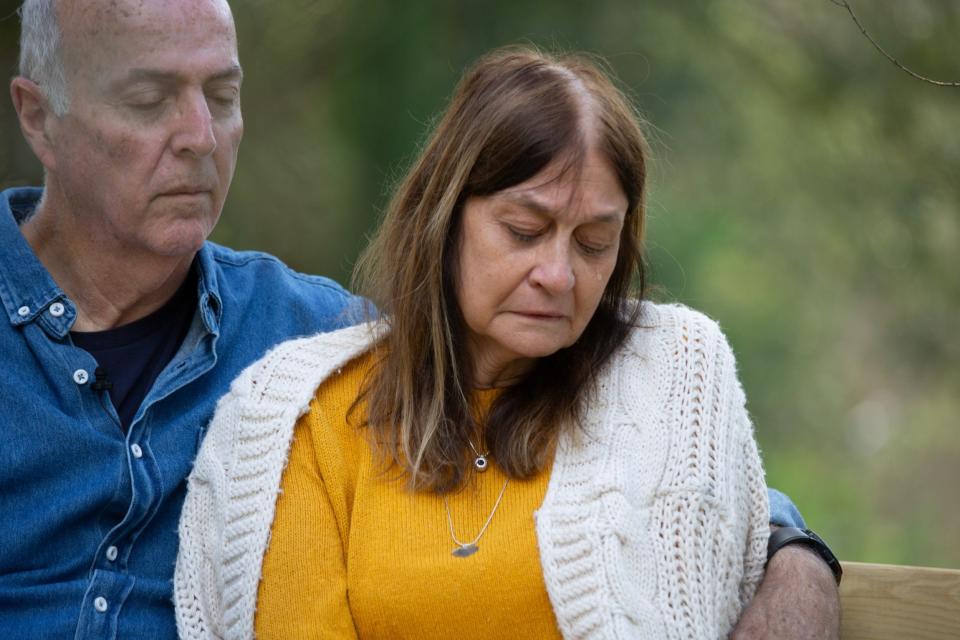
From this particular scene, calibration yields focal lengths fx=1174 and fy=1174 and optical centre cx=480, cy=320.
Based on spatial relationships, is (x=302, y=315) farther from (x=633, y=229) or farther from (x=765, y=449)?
(x=765, y=449)

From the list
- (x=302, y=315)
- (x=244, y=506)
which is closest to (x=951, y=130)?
(x=302, y=315)

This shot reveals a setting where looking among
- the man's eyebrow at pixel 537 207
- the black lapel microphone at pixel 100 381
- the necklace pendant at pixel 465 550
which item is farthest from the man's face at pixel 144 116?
the necklace pendant at pixel 465 550

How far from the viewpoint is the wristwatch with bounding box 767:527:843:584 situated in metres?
2.01

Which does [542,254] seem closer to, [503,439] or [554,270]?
[554,270]

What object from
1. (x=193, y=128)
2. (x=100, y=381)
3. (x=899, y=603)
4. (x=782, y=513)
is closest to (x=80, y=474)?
(x=100, y=381)

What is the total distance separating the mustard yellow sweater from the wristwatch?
0.41m

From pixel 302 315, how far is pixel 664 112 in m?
2.32

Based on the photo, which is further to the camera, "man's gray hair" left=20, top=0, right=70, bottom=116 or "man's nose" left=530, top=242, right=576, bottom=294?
"man's gray hair" left=20, top=0, right=70, bottom=116

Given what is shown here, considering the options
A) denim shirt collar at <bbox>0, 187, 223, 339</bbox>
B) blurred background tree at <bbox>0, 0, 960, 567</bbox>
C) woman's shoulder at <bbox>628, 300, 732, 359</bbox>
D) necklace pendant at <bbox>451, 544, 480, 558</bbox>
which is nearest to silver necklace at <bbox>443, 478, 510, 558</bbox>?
necklace pendant at <bbox>451, 544, 480, 558</bbox>

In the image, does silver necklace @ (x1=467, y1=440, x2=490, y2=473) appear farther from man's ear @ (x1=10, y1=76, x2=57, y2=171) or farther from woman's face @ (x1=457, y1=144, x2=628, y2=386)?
man's ear @ (x1=10, y1=76, x2=57, y2=171)

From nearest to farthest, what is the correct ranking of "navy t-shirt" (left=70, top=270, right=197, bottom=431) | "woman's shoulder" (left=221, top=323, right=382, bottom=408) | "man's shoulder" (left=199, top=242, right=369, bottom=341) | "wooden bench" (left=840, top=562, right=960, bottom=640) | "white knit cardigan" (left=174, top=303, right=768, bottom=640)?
"white knit cardigan" (left=174, top=303, right=768, bottom=640) → "wooden bench" (left=840, top=562, right=960, bottom=640) → "woman's shoulder" (left=221, top=323, right=382, bottom=408) → "navy t-shirt" (left=70, top=270, right=197, bottom=431) → "man's shoulder" (left=199, top=242, right=369, bottom=341)

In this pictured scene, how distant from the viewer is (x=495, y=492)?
78.1 inches

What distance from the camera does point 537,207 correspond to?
190 centimetres

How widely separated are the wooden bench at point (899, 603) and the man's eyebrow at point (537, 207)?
0.74 m
